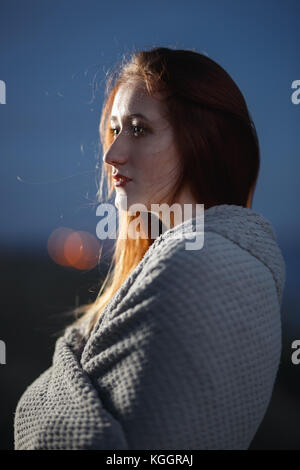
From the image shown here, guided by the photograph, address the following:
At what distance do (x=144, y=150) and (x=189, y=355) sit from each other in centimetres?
62

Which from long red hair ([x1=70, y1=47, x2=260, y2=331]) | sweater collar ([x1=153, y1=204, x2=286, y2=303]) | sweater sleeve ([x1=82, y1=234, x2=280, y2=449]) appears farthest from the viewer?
long red hair ([x1=70, y1=47, x2=260, y2=331])

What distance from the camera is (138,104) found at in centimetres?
112

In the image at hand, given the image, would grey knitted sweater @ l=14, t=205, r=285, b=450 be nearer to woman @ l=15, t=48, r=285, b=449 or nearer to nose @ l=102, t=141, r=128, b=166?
woman @ l=15, t=48, r=285, b=449

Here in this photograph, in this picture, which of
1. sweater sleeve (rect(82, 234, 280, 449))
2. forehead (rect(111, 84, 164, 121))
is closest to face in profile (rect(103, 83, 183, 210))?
forehead (rect(111, 84, 164, 121))

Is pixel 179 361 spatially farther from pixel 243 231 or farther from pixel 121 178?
pixel 121 178

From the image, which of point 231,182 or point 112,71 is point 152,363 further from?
point 112,71

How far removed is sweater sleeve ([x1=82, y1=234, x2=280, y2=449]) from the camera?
0.76 m

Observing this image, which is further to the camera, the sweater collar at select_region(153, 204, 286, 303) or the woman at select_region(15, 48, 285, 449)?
the sweater collar at select_region(153, 204, 286, 303)

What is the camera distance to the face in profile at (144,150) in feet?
3.61

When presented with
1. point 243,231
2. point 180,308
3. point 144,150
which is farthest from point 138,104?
point 180,308

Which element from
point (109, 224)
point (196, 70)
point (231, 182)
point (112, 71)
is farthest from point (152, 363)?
point (112, 71)

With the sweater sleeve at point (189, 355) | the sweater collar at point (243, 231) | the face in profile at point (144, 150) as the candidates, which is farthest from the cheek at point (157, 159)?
the sweater sleeve at point (189, 355)

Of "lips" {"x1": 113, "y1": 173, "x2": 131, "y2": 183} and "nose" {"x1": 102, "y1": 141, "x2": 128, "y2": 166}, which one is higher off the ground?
"nose" {"x1": 102, "y1": 141, "x2": 128, "y2": 166}
